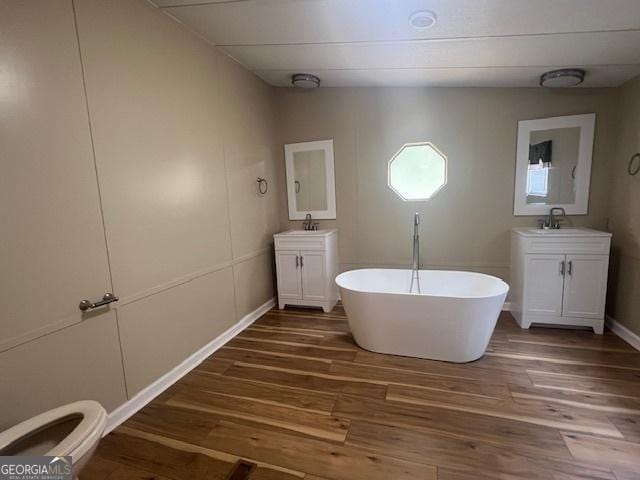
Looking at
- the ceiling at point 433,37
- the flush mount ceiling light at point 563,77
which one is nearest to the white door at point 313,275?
the ceiling at point 433,37

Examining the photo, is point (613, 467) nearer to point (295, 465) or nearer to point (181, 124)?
point (295, 465)

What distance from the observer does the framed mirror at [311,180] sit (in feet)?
11.7

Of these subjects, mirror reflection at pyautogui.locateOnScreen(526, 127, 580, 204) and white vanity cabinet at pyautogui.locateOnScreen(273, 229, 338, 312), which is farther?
white vanity cabinet at pyautogui.locateOnScreen(273, 229, 338, 312)

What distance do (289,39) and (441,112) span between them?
176cm

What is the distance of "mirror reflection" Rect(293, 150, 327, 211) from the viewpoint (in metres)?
3.61

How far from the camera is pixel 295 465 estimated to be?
4.88ft

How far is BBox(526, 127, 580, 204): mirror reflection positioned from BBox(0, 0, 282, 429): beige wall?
299 centimetres

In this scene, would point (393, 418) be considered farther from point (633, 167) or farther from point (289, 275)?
point (633, 167)

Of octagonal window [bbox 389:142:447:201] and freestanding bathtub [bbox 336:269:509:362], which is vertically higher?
octagonal window [bbox 389:142:447:201]

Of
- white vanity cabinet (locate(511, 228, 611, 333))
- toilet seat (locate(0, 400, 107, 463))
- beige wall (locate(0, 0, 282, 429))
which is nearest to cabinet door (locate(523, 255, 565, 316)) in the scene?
white vanity cabinet (locate(511, 228, 611, 333))

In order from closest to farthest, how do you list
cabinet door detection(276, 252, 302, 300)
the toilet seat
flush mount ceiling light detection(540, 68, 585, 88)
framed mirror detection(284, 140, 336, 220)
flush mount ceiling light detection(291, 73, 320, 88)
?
the toilet seat → flush mount ceiling light detection(540, 68, 585, 88) → flush mount ceiling light detection(291, 73, 320, 88) → cabinet door detection(276, 252, 302, 300) → framed mirror detection(284, 140, 336, 220)

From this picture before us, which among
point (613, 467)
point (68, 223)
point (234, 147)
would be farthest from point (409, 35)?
point (613, 467)

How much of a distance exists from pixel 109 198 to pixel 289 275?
2.05m

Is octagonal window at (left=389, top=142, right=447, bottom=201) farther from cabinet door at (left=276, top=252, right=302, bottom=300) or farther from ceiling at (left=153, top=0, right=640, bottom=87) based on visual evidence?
cabinet door at (left=276, top=252, right=302, bottom=300)
